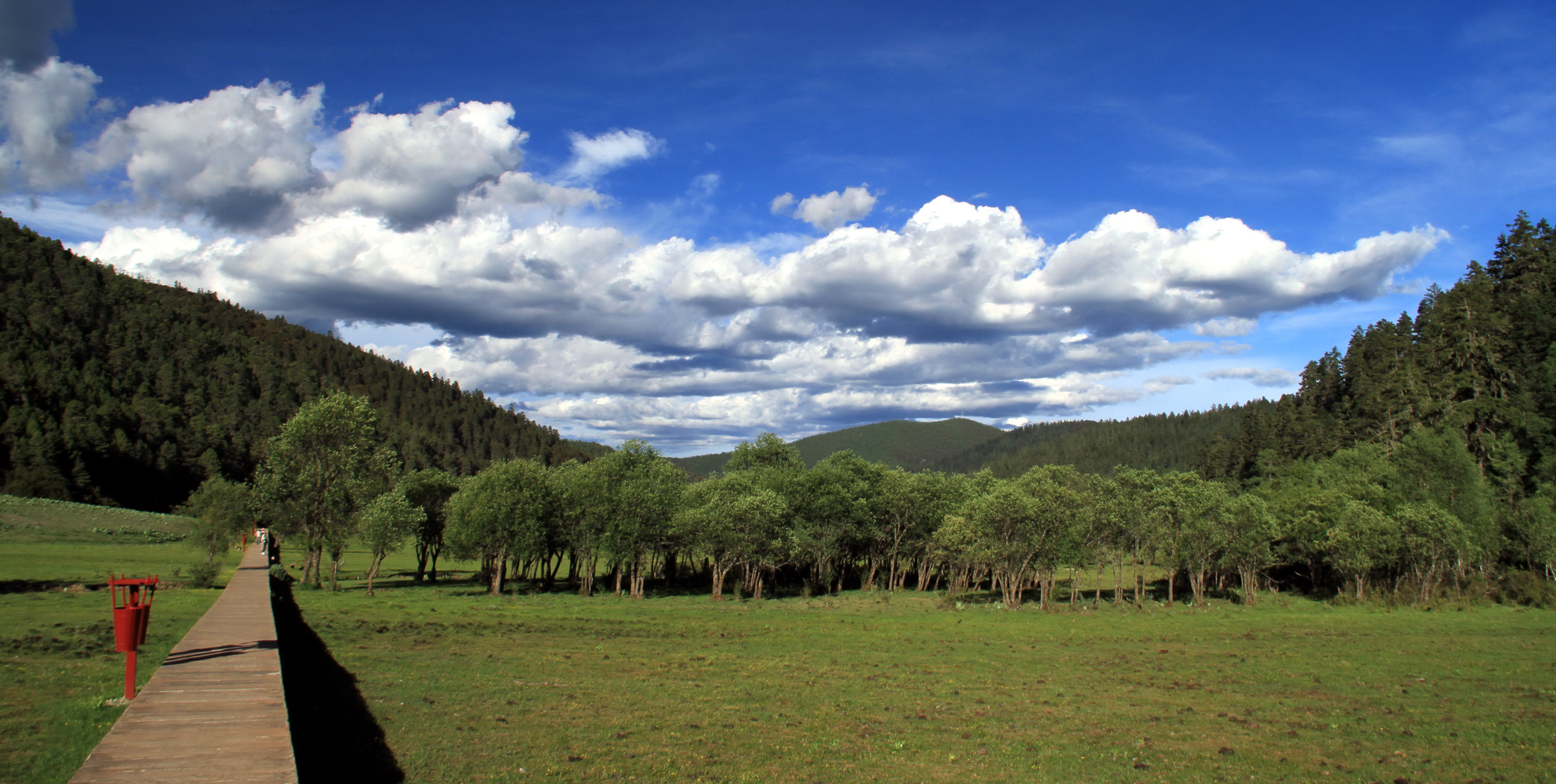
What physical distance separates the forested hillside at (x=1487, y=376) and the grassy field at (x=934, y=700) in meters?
48.1

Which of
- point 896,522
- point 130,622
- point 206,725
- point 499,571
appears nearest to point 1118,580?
point 896,522

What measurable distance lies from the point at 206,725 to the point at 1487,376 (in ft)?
415

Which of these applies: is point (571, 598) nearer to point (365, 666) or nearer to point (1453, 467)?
point (365, 666)

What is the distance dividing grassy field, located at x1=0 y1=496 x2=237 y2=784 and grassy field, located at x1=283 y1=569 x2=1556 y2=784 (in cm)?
561

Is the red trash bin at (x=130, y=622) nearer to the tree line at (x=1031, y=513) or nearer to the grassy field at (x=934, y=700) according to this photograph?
the grassy field at (x=934, y=700)

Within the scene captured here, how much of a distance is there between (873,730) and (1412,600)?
232ft

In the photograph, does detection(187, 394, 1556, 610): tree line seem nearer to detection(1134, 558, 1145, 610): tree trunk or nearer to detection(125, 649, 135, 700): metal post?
detection(1134, 558, 1145, 610): tree trunk

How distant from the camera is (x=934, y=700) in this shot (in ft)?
82.5

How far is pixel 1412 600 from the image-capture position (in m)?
65.2

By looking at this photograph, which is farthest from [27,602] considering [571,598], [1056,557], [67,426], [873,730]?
[67,426]

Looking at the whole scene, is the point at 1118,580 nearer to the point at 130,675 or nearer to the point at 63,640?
the point at 130,675

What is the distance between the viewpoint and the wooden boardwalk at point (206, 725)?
1077 cm

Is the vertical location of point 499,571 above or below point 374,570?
below

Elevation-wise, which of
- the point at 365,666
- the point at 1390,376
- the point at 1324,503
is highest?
the point at 1390,376
